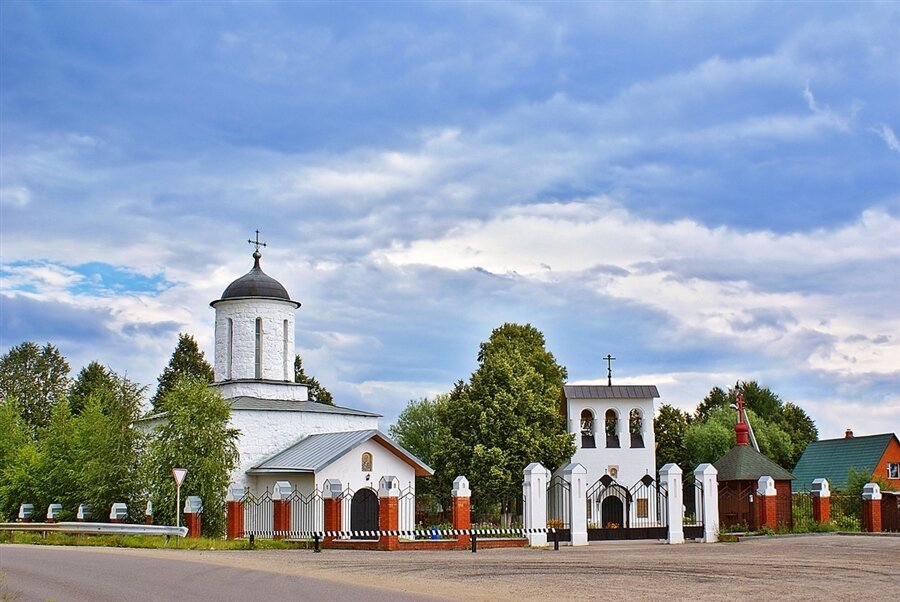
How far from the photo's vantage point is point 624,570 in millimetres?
19484

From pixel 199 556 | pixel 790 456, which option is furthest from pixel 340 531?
pixel 790 456

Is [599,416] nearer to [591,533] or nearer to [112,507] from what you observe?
[591,533]

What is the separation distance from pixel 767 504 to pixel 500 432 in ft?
40.4

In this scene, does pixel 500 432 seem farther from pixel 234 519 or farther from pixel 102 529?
pixel 102 529

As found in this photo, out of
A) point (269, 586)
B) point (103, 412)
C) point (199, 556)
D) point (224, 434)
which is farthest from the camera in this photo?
point (103, 412)

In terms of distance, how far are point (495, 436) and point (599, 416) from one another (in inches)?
209

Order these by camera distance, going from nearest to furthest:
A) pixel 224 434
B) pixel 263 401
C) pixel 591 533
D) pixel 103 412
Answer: pixel 591 533 → pixel 224 434 → pixel 263 401 → pixel 103 412

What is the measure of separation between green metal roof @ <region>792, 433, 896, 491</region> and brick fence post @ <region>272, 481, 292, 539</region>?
29.9m

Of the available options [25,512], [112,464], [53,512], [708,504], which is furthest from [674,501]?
[25,512]

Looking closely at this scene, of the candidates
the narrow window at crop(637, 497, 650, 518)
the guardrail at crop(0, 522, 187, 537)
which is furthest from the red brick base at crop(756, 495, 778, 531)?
the guardrail at crop(0, 522, 187, 537)

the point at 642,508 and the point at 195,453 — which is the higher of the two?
the point at 195,453

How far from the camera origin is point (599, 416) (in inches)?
1806

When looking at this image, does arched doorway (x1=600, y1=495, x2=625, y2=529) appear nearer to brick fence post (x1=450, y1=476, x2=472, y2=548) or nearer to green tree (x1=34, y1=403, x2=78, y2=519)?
brick fence post (x1=450, y1=476, x2=472, y2=548)

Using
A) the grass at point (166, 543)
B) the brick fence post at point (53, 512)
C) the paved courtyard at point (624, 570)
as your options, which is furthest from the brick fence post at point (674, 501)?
the brick fence post at point (53, 512)
